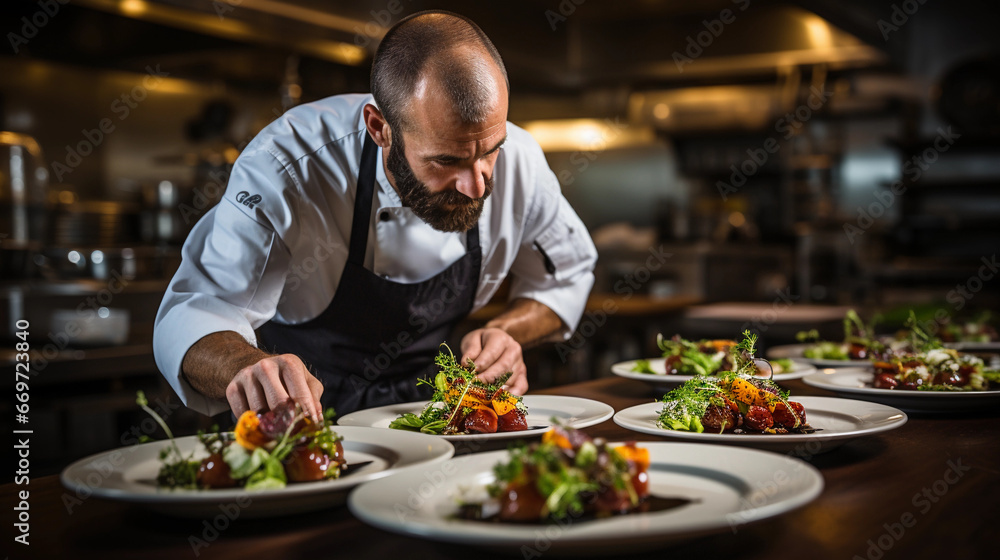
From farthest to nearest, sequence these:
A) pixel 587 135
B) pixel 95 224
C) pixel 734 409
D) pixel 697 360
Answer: pixel 587 135
pixel 95 224
pixel 697 360
pixel 734 409

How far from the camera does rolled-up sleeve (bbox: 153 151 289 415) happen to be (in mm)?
1568

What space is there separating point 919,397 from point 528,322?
3.23 feet

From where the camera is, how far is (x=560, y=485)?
84 cm

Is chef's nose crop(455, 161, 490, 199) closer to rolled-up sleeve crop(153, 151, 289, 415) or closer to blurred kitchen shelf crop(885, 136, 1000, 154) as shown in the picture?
rolled-up sleeve crop(153, 151, 289, 415)

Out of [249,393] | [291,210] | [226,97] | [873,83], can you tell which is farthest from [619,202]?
[249,393]

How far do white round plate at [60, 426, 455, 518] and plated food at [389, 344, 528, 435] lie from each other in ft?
0.52

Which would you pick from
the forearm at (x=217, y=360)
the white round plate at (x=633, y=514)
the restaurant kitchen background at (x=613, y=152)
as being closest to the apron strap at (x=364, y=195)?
the forearm at (x=217, y=360)

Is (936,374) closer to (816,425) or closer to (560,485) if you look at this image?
(816,425)

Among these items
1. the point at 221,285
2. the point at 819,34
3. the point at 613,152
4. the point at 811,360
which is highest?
the point at 819,34

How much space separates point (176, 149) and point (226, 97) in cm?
53

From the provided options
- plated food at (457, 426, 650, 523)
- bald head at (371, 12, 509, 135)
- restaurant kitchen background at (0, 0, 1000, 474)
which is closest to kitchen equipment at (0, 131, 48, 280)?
restaurant kitchen background at (0, 0, 1000, 474)

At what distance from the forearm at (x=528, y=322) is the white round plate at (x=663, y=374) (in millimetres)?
260

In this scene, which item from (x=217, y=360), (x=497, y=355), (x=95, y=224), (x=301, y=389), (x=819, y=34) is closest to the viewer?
(x=301, y=389)

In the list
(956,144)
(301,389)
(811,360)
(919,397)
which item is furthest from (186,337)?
(956,144)
